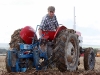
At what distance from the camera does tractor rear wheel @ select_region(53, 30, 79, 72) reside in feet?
29.4

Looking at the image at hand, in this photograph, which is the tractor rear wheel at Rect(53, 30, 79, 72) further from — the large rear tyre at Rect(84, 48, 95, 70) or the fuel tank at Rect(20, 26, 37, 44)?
the large rear tyre at Rect(84, 48, 95, 70)

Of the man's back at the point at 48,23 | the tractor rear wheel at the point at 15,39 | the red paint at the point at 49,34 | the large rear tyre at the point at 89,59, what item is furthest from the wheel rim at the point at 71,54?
the large rear tyre at the point at 89,59

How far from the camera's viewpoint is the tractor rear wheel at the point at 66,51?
29.4 feet

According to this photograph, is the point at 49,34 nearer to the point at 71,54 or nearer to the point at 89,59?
the point at 71,54

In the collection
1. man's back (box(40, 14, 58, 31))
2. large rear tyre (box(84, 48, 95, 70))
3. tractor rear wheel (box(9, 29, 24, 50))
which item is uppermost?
man's back (box(40, 14, 58, 31))

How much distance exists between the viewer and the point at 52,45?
9.38 m

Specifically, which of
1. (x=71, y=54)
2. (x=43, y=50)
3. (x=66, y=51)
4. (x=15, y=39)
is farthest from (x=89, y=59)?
(x=15, y=39)

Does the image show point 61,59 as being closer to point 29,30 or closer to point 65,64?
point 65,64

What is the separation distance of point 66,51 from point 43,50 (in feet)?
2.04

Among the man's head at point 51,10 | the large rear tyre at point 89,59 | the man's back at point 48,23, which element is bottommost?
the large rear tyre at point 89,59

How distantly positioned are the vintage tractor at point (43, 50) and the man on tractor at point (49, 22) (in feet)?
0.53

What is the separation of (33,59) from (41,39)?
0.64 m

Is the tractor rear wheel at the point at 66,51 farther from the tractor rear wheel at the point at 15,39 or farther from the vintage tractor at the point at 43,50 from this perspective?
the tractor rear wheel at the point at 15,39

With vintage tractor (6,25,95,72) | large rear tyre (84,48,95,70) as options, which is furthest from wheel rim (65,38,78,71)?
large rear tyre (84,48,95,70)
